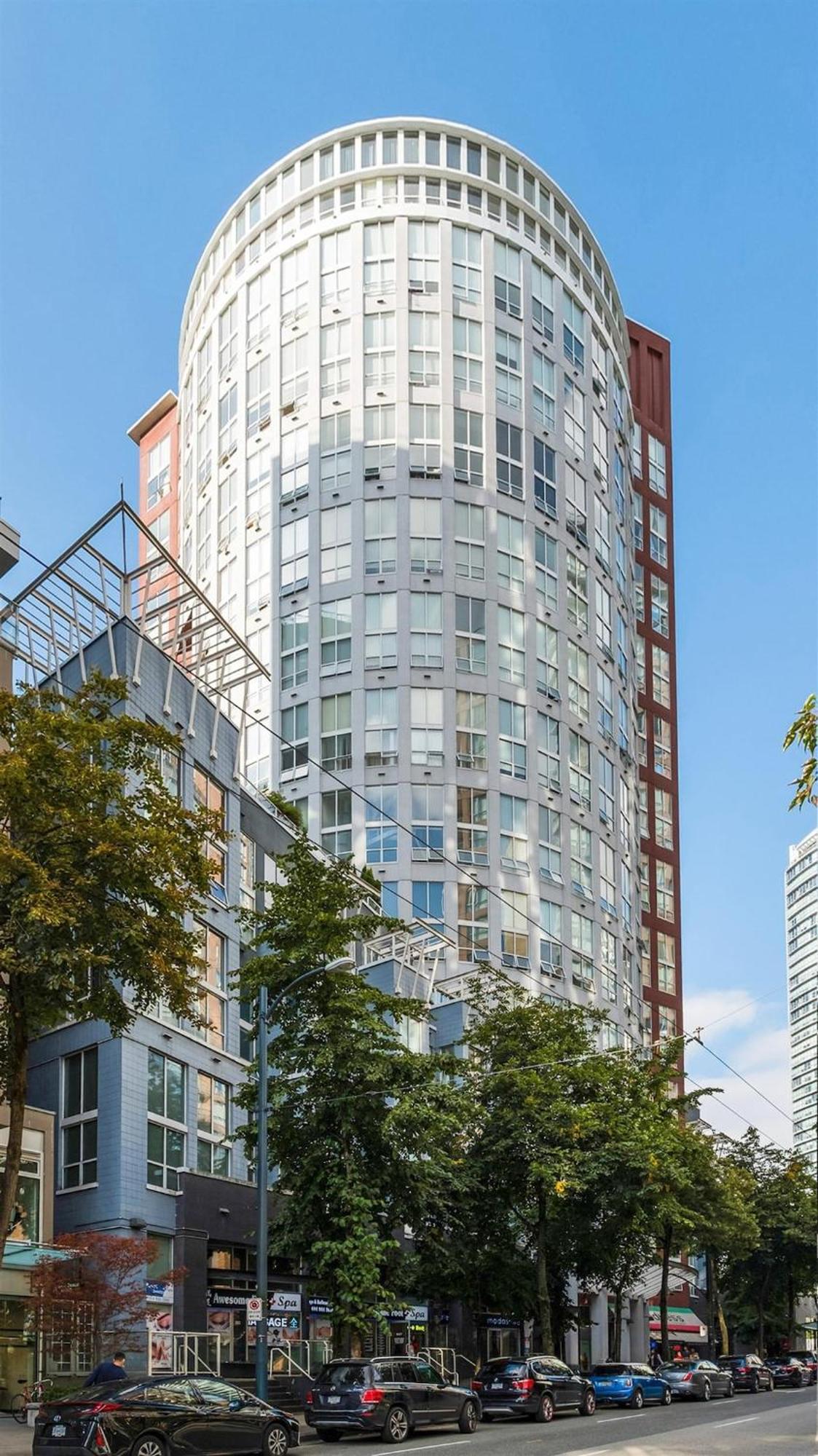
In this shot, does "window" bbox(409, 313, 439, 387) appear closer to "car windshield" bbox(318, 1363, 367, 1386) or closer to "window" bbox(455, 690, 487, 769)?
"window" bbox(455, 690, 487, 769)

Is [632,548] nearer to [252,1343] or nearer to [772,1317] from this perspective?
[772,1317]

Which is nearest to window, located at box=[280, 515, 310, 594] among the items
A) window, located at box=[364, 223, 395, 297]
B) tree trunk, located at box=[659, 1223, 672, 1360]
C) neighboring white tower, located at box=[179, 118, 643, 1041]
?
neighboring white tower, located at box=[179, 118, 643, 1041]

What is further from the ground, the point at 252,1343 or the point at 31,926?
the point at 31,926

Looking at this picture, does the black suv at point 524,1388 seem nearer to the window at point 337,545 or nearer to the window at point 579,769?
the window at point 579,769

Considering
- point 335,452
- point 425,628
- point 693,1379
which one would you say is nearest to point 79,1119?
point 693,1379

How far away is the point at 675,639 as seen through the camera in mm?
119688

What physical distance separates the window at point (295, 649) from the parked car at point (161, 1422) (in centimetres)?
6078

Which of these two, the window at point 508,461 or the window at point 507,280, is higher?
the window at point 507,280

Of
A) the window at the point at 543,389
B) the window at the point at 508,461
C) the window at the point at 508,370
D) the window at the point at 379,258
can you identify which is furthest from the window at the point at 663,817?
the window at the point at 379,258

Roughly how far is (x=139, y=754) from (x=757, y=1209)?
57711mm

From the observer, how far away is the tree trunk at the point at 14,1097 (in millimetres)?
25047

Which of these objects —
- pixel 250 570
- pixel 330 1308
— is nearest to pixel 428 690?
pixel 250 570

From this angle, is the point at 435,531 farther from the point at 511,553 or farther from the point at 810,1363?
the point at 810,1363

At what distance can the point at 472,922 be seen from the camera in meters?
79.4
